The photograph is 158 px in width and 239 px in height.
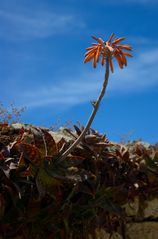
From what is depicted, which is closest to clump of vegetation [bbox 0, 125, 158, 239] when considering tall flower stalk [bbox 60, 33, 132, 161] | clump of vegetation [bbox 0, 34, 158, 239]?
clump of vegetation [bbox 0, 34, 158, 239]

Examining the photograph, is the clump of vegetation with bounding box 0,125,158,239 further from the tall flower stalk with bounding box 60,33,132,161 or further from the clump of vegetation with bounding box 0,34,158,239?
the tall flower stalk with bounding box 60,33,132,161

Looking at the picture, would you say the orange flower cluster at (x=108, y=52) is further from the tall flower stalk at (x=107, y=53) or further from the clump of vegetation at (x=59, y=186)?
the clump of vegetation at (x=59, y=186)

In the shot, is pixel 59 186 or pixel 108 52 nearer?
pixel 108 52

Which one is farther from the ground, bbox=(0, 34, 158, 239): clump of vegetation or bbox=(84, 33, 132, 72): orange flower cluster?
bbox=(84, 33, 132, 72): orange flower cluster

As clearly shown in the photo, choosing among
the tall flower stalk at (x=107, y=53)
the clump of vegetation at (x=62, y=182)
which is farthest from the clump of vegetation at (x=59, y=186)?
the tall flower stalk at (x=107, y=53)

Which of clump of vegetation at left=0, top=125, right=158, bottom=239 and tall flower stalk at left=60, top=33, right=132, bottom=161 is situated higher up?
tall flower stalk at left=60, top=33, right=132, bottom=161

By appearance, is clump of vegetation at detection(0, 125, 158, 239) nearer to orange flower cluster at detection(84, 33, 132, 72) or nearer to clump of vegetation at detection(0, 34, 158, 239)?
clump of vegetation at detection(0, 34, 158, 239)

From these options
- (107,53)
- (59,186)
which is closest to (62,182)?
(59,186)

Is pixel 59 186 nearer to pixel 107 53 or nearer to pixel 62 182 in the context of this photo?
pixel 62 182

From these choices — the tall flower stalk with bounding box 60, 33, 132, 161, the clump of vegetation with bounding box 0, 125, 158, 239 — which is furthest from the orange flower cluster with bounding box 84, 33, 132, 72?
the clump of vegetation with bounding box 0, 125, 158, 239

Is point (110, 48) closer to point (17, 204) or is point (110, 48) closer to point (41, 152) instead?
point (41, 152)

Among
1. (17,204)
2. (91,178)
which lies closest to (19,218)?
(17,204)
